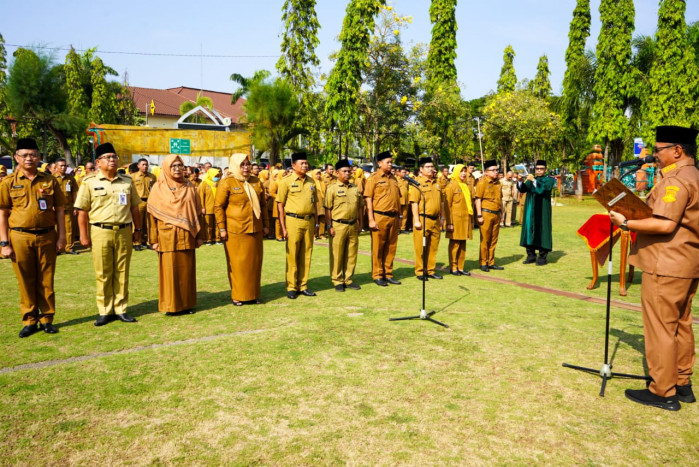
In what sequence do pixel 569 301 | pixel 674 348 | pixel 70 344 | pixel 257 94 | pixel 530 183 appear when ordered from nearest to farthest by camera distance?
pixel 674 348 → pixel 70 344 → pixel 569 301 → pixel 530 183 → pixel 257 94

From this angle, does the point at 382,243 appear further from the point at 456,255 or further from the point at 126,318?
the point at 126,318

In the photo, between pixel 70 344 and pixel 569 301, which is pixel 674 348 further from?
pixel 70 344

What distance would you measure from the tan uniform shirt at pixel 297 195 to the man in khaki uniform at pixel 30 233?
9.70 ft

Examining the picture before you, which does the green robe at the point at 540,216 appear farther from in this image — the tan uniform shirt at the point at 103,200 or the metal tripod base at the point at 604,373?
the tan uniform shirt at the point at 103,200

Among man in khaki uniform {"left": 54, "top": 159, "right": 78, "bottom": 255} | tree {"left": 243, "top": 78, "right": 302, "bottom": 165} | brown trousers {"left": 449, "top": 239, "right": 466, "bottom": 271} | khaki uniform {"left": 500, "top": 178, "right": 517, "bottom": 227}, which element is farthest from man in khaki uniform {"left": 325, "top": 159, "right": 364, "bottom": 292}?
tree {"left": 243, "top": 78, "right": 302, "bottom": 165}

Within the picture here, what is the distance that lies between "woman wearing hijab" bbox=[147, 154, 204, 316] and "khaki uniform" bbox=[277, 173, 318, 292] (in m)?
1.48

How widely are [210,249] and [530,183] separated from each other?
734 cm

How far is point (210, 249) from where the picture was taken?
12.5 m

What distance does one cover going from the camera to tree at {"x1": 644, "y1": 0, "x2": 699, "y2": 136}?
28203mm

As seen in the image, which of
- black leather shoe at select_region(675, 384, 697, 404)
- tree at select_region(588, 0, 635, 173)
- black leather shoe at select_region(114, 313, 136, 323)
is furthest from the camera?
tree at select_region(588, 0, 635, 173)

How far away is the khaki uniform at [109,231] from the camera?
6.02 metres

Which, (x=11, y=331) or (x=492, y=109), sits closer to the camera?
(x=11, y=331)

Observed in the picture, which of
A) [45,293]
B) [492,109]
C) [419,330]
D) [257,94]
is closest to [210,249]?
[45,293]

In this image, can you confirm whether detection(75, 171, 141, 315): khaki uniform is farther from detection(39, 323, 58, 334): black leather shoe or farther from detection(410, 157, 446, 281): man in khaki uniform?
detection(410, 157, 446, 281): man in khaki uniform
